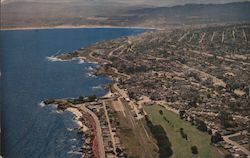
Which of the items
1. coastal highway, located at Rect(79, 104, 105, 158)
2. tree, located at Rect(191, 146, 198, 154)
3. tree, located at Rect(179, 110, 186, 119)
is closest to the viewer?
tree, located at Rect(191, 146, 198, 154)

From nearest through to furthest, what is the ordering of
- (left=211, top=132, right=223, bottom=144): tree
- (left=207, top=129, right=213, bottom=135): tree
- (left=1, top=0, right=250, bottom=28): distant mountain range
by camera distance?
(left=211, top=132, right=223, bottom=144): tree, (left=207, top=129, right=213, bottom=135): tree, (left=1, top=0, right=250, bottom=28): distant mountain range

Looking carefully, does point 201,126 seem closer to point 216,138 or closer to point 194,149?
point 216,138

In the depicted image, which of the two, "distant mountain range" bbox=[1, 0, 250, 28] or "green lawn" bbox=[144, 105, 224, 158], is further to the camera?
"distant mountain range" bbox=[1, 0, 250, 28]

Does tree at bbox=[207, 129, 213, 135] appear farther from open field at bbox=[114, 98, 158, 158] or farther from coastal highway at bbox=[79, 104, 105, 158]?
coastal highway at bbox=[79, 104, 105, 158]

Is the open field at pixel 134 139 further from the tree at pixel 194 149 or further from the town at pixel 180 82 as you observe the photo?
the tree at pixel 194 149

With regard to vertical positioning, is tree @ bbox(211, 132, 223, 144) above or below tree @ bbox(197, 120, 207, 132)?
below

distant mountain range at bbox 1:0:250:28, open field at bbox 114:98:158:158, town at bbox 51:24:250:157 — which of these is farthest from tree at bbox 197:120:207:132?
distant mountain range at bbox 1:0:250:28

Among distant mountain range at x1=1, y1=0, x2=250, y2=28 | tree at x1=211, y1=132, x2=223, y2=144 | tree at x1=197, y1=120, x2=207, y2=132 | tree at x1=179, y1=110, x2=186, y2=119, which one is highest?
distant mountain range at x1=1, y1=0, x2=250, y2=28
